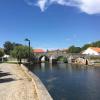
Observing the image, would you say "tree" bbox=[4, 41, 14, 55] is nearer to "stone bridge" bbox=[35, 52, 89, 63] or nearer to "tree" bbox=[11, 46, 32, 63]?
"stone bridge" bbox=[35, 52, 89, 63]

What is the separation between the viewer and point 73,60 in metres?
145

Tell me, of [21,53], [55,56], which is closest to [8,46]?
[55,56]

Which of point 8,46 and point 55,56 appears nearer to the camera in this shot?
point 55,56

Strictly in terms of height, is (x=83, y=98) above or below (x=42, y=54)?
below

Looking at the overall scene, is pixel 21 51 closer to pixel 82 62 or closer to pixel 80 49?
pixel 82 62

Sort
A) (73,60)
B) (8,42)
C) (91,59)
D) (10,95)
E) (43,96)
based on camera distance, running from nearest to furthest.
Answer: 1. (43,96)
2. (10,95)
3. (91,59)
4. (73,60)
5. (8,42)

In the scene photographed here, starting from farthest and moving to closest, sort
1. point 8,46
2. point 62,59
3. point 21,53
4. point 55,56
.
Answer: point 8,46, point 62,59, point 55,56, point 21,53

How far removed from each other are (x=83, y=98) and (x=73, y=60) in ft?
373

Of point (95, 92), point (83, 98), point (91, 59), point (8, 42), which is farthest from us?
point (8, 42)

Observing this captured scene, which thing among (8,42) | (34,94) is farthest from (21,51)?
(34,94)

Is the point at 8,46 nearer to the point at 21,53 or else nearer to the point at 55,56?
the point at 55,56

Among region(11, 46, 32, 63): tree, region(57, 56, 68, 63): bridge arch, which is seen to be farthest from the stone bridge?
region(11, 46, 32, 63): tree

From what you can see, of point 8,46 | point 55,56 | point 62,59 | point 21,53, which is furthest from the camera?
point 8,46

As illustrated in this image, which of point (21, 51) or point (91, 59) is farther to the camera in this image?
point (91, 59)
